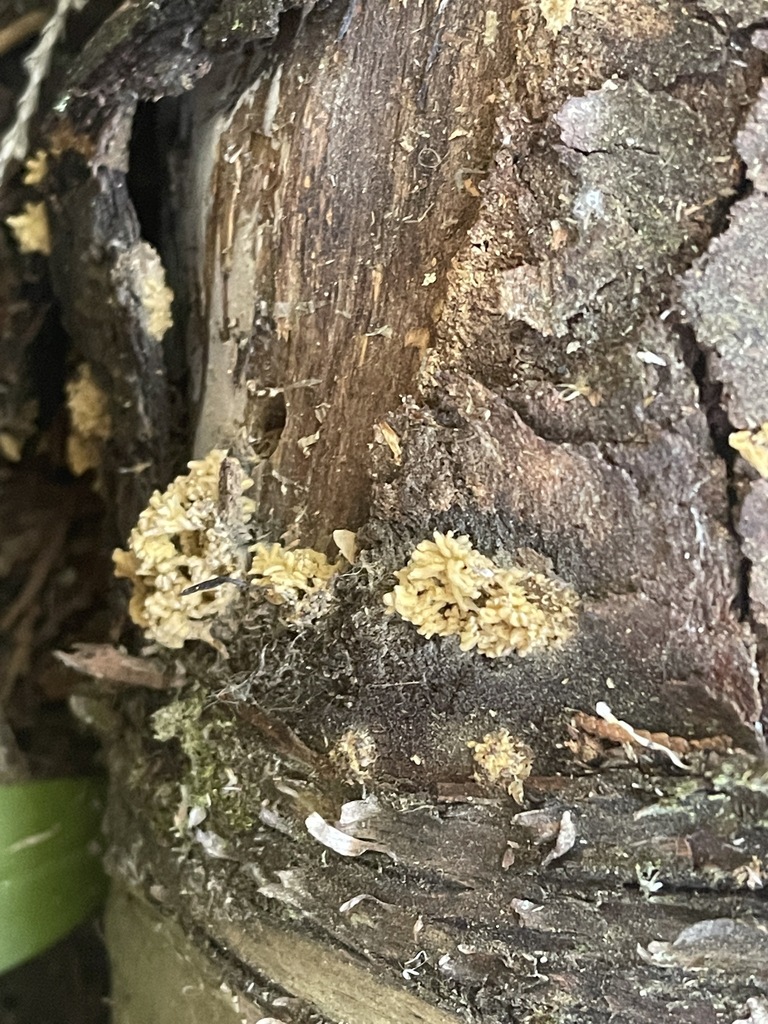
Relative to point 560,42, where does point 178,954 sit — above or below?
below

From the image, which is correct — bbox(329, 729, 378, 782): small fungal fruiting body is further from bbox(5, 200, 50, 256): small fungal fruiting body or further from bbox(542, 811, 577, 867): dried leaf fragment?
bbox(5, 200, 50, 256): small fungal fruiting body

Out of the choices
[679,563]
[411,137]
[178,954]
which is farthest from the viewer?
[178,954]

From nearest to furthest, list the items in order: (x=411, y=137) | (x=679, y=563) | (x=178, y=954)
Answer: (x=679, y=563), (x=411, y=137), (x=178, y=954)

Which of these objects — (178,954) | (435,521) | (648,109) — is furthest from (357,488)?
(178,954)

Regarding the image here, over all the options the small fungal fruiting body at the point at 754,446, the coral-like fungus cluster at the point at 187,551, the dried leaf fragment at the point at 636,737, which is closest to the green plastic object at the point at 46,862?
the coral-like fungus cluster at the point at 187,551

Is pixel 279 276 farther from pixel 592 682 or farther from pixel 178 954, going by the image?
pixel 178 954

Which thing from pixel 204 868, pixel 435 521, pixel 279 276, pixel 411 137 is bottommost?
pixel 204 868

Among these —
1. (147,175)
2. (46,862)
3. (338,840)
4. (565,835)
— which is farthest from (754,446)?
(46,862)
